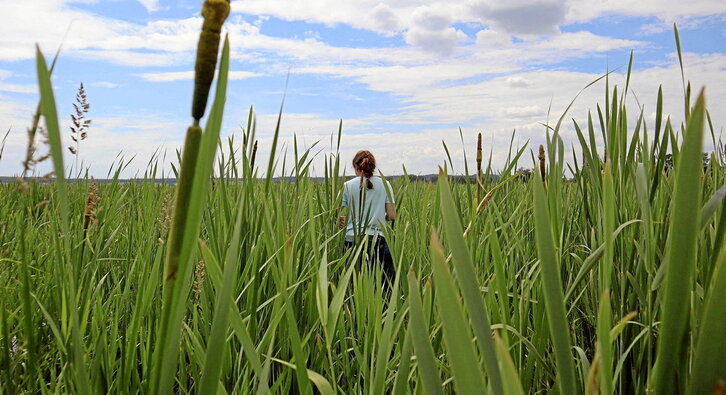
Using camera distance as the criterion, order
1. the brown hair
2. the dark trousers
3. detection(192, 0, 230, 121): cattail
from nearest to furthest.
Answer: detection(192, 0, 230, 121): cattail
the dark trousers
the brown hair

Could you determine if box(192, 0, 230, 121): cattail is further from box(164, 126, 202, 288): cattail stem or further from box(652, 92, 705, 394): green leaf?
box(652, 92, 705, 394): green leaf

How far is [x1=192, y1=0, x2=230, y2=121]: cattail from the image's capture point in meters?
0.34

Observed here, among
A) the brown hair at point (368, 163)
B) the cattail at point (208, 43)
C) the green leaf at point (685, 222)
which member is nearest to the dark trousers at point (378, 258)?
the brown hair at point (368, 163)

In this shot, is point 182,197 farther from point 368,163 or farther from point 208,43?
point 368,163

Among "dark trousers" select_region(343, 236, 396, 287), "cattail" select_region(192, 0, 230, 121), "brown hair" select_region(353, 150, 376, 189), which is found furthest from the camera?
"brown hair" select_region(353, 150, 376, 189)

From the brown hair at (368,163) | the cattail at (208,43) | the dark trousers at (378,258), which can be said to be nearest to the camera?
the cattail at (208,43)

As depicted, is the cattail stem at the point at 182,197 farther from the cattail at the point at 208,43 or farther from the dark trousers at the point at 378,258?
the dark trousers at the point at 378,258

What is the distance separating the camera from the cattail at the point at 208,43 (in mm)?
345

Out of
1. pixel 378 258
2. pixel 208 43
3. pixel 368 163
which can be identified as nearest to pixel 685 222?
pixel 208 43

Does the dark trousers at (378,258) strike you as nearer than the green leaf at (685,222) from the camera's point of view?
No

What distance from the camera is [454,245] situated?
490mm

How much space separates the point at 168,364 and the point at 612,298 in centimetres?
123

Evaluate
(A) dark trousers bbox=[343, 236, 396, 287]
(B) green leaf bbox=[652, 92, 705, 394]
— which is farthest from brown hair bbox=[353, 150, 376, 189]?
(B) green leaf bbox=[652, 92, 705, 394]

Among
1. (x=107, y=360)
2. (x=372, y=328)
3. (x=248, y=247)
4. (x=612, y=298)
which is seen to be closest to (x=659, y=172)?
(x=612, y=298)
